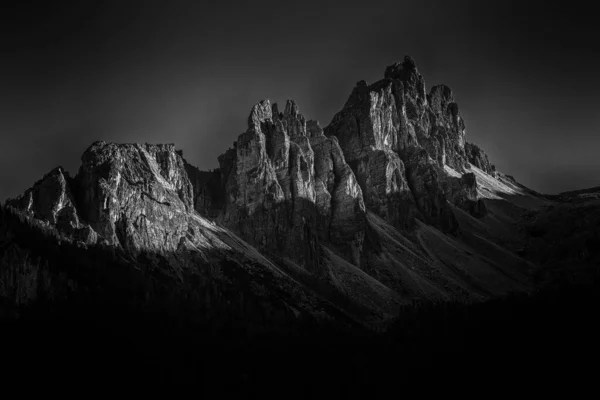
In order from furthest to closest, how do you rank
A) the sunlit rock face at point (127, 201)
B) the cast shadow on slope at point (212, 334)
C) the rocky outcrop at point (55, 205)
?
the sunlit rock face at point (127, 201) → the rocky outcrop at point (55, 205) → the cast shadow on slope at point (212, 334)

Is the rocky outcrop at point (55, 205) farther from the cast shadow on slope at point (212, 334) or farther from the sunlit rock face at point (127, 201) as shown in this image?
the cast shadow on slope at point (212, 334)

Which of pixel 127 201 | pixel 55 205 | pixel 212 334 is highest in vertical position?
pixel 127 201

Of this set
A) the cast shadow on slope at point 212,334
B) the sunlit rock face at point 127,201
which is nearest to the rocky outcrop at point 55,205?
the sunlit rock face at point 127,201

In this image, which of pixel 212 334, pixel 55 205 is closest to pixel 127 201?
pixel 55 205

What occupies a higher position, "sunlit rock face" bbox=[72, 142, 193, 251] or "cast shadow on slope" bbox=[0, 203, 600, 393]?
"sunlit rock face" bbox=[72, 142, 193, 251]

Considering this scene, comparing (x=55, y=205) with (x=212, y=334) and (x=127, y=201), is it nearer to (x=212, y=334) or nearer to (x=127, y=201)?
(x=127, y=201)

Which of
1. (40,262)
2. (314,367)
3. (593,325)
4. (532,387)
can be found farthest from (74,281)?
(593,325)

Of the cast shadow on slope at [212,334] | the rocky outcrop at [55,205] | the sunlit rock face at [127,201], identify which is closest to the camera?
the cast shadow on slope at [212,334]

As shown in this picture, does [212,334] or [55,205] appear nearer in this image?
[212,334]

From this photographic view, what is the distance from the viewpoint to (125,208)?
551ft

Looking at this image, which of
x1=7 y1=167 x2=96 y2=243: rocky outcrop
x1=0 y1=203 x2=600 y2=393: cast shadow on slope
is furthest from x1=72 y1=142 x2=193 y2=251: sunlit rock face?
x1=0 y1=203 x2=600 y2=393: cast shadow on slope

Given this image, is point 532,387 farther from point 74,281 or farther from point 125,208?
point 125,208

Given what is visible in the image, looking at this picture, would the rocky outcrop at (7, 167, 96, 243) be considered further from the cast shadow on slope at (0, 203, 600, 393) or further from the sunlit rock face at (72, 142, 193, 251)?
the cast shadow on slope at (0, 203, 600, 393)

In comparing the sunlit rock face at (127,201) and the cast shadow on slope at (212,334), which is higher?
the sunlit rock face at (127,201)
